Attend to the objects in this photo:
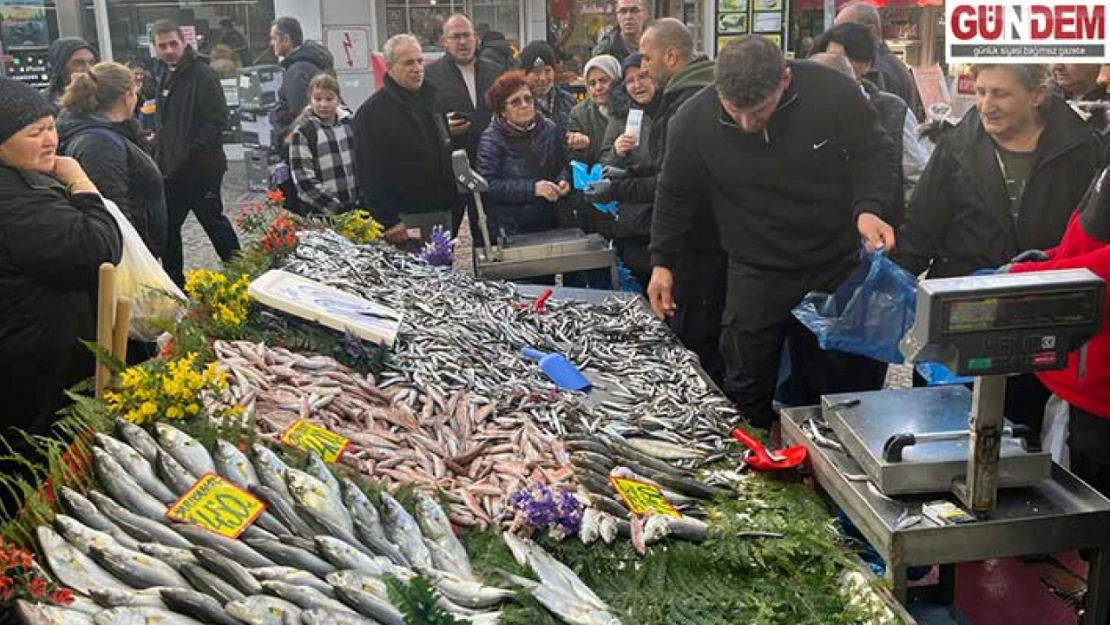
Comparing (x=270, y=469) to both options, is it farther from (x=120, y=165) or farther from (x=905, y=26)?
(x=905, y=26)

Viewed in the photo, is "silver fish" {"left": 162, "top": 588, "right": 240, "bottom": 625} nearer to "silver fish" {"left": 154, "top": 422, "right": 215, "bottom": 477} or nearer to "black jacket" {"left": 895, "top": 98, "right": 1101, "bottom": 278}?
"silver fish" {"left": 154, "top": 422, "right": 215, "bottom": 477}

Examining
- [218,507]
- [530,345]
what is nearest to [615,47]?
Answer: [530,345]

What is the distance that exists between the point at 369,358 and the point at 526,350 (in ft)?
2.39

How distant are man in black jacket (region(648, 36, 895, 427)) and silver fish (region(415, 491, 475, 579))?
7.54ft

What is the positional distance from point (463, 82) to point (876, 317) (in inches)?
199

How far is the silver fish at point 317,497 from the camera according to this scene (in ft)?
9.41

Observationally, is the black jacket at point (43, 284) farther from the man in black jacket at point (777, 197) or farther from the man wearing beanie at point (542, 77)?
the man wearing beanie at point (542, 77)

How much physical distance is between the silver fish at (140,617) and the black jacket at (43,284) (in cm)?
204

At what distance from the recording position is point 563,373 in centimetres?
437

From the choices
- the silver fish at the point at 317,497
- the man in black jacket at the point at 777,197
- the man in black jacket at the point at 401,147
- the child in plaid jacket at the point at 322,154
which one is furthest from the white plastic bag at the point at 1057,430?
the child in plaid jacket at the point at 322,154

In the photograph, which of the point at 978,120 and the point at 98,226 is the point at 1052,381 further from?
the point at 98,226

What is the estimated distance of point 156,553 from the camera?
2.62 meters

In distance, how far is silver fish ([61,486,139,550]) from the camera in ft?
8.82

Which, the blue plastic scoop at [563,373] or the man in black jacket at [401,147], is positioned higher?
the man in black jacket at [401,147]
